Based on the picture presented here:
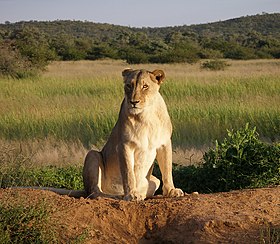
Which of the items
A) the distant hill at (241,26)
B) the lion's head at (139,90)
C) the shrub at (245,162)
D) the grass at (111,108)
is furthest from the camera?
the distant hill at (241,26)

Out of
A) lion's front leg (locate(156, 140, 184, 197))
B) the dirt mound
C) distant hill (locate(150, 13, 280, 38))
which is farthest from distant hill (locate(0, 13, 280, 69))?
distant hill (locate(150, 13, 280, 38))

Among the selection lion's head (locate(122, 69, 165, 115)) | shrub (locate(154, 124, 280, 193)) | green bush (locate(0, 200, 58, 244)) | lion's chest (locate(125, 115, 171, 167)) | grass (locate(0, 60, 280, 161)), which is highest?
lion's head (locate(122, 69, 165, 115))

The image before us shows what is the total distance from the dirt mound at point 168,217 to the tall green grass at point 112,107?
5.37 metres

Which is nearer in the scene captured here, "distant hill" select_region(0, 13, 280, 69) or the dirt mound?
the dirt mound

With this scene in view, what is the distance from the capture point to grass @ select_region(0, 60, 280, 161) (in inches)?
461

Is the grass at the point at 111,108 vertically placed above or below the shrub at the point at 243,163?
below

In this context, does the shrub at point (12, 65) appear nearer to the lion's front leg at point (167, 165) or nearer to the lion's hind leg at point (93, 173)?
the lion's hind leg at point (93, 173)

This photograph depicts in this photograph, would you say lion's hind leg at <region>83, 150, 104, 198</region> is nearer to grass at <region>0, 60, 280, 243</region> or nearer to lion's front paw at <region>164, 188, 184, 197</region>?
lion's front paw at <region>164, 188, 184, 197</region>

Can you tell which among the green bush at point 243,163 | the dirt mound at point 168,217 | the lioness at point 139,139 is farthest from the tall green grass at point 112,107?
the dirt mound at point 168,217

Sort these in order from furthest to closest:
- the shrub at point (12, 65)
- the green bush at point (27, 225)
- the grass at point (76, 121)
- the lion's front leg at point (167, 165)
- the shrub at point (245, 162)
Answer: the shrub at point (12, 65)
the shrub at point (245, 162)
the lion's front leg at point (167, 165)
the grass at point (76, 121)
the green bush at point (27, 225)

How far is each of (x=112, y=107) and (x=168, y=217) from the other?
9.61m

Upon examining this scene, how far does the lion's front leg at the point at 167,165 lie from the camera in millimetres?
5832

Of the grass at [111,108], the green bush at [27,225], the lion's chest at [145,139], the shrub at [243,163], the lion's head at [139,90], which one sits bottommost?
the grass at [111,108]

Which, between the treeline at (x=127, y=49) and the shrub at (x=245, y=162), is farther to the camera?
the treeline at (x=127, y=49)
